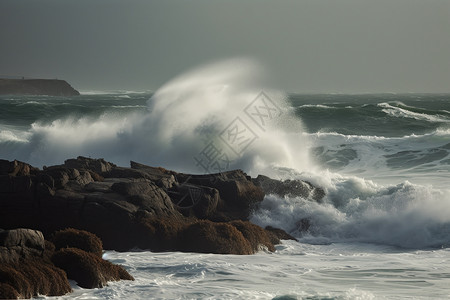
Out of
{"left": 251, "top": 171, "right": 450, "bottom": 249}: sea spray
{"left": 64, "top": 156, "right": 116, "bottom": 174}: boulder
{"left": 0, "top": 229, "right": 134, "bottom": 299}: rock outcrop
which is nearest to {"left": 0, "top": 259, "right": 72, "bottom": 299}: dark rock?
{"left": 0, "top": 229, "right": 134, "bottom": 299}: rock outcrop

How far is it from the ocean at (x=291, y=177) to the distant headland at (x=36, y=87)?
324 feet

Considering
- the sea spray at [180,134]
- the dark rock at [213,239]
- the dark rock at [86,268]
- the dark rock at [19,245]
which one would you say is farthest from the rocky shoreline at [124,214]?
the sea spray at [180,134]

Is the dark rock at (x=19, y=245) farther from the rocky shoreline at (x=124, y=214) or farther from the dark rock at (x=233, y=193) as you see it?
the dark rock at (x=233, y=193)

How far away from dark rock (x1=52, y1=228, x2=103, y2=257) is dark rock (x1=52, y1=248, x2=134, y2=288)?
0.79 metres

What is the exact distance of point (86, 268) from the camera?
9445 millimetres

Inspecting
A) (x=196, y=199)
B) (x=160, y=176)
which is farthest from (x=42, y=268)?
(x=160, y=176)

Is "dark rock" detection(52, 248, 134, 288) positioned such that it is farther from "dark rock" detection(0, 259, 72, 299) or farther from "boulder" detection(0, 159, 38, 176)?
"boulder" detection(0, 159, 38, 176)

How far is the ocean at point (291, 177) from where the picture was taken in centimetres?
1005

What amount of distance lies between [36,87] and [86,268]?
143 meters

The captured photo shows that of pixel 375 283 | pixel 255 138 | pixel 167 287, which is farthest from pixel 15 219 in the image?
Answer: pixel 255 138

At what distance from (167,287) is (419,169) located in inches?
736

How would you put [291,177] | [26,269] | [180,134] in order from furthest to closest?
[180,134]
[291,177]
[26,269]

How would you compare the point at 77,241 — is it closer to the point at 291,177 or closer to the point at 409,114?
the point at 291,177

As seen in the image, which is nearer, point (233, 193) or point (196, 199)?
point (196, 199)
